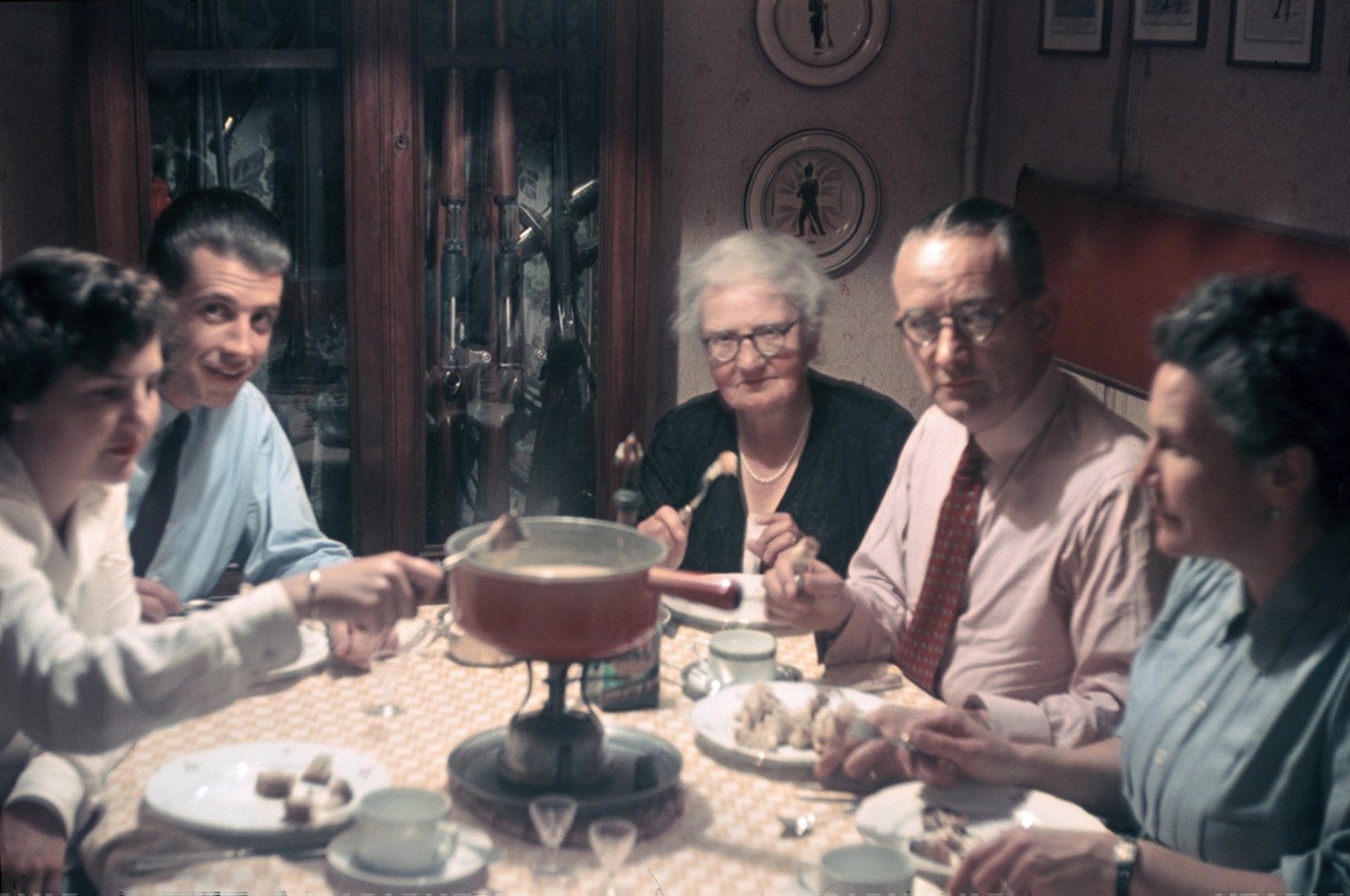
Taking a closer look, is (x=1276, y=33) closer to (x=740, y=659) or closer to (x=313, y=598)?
(x=740, y=659)

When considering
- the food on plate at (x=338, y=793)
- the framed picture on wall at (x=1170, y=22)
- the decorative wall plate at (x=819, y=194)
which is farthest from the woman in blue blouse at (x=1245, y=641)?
the decorative wall plate at (x=819, y=194)

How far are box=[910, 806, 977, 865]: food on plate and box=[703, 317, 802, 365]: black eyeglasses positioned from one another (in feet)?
3.23

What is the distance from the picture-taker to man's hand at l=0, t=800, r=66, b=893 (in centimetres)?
118

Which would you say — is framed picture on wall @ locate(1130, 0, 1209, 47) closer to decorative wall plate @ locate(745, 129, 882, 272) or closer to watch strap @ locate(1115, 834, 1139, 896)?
decorative wall plate @ locate(745, 129, 882, 272)

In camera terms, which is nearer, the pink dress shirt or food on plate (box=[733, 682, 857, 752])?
food on plate (box=[733, 682, 857, 752])

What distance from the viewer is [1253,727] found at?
4.05 feet

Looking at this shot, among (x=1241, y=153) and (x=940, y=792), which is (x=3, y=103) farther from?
(x=1241, y=153)

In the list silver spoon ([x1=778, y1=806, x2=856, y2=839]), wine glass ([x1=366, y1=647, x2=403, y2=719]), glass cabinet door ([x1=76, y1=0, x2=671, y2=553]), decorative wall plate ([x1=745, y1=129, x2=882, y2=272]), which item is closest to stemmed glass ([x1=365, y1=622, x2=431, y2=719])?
wine glass ([x1=366, y1=647, x2=403, y2=719])

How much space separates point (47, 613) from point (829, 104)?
6.92ft

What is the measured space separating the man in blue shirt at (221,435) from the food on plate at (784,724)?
0.43 m

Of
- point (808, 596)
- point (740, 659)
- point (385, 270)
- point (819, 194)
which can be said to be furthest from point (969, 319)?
point (819, 194)

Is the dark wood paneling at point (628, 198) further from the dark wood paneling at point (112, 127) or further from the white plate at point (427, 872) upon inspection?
the white plate at point (427, 872)

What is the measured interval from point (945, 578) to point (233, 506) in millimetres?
920

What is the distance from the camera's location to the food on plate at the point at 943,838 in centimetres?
122
